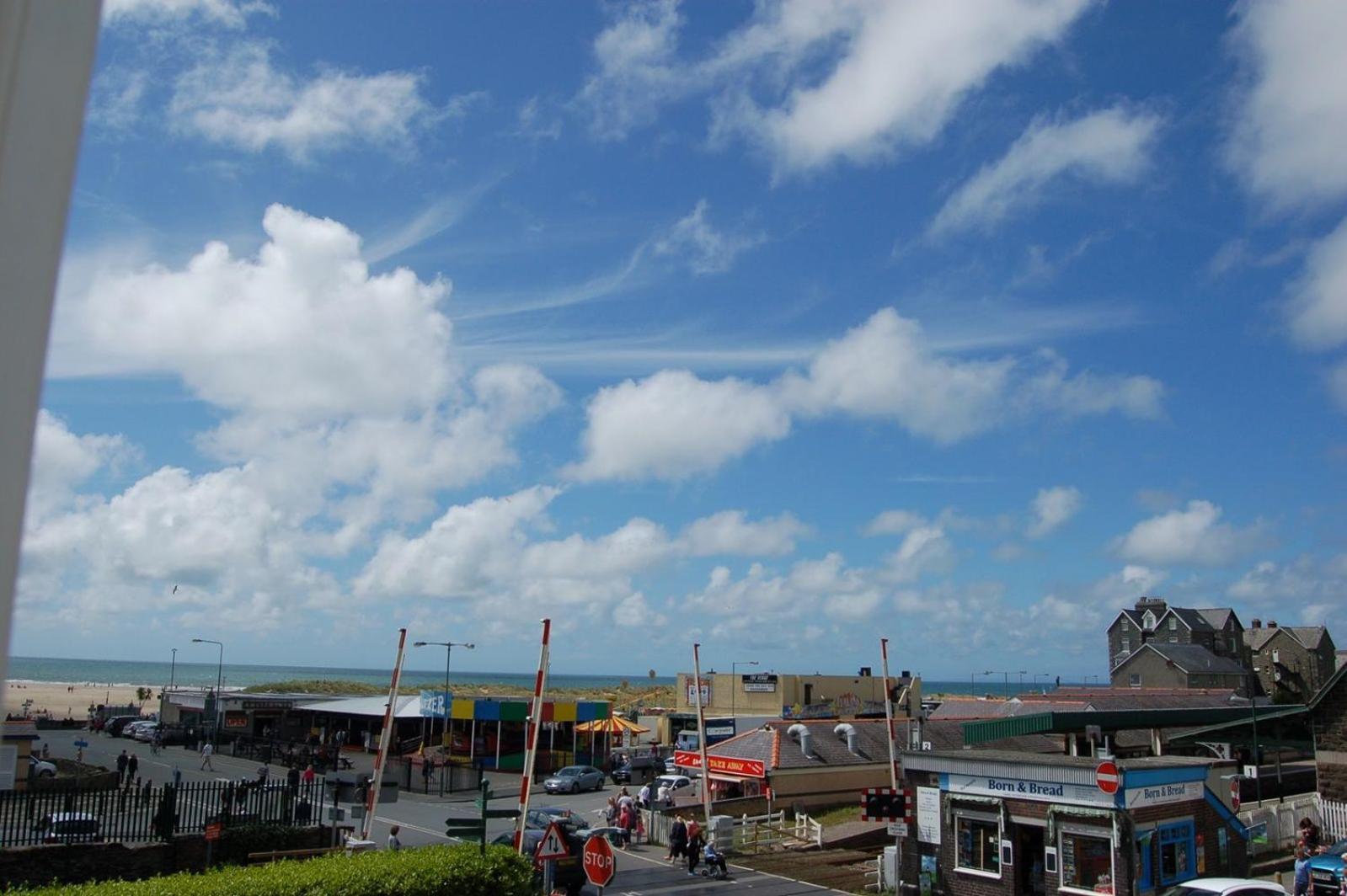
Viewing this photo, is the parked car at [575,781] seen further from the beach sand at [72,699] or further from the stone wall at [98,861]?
the beach sand at [72,699]

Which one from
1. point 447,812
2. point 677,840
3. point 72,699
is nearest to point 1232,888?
point 677,840

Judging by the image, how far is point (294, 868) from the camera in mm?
18016

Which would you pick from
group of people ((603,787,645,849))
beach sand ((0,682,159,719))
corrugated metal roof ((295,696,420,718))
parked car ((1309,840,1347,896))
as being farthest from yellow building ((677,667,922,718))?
beach sand ((0,682,159,719))

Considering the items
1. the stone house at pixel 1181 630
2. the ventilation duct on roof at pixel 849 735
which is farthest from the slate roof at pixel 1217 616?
the ventilation duct on roof at pixel 849 735

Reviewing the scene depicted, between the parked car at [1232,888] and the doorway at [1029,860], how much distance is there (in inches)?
168

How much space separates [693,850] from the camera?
98.0 ft

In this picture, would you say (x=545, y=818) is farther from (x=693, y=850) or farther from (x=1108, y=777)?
(x=1108, y=777)

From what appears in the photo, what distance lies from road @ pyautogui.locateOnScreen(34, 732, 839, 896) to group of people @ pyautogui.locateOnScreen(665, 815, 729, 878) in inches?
14.7

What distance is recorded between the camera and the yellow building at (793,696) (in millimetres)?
71938

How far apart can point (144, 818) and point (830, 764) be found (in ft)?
83.8

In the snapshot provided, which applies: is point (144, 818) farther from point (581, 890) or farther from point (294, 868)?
point (581, 890)

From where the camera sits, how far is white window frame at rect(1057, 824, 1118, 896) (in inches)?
894

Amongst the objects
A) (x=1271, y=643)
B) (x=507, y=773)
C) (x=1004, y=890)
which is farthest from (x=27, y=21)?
(x=1271, y=643)

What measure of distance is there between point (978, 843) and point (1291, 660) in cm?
9063
